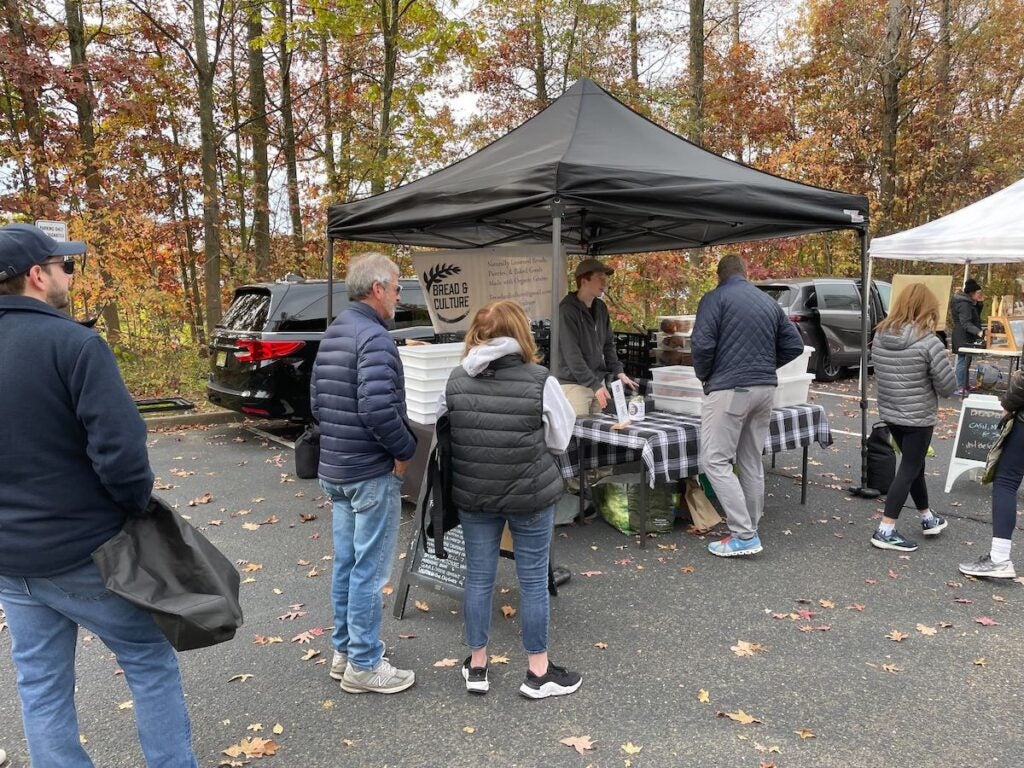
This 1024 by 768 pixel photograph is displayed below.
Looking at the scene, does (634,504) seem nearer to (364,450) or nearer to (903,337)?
(903,337)

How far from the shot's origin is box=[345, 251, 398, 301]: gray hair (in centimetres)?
286

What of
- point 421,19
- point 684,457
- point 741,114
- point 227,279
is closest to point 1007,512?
point 684,457

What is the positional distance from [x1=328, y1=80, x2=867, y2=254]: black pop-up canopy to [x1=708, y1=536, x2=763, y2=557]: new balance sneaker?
207cm

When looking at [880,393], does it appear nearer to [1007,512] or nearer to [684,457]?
[1007,512]

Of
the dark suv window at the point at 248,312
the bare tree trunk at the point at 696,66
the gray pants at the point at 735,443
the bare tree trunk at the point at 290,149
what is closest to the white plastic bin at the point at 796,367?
the gray pants at the point at 735,443

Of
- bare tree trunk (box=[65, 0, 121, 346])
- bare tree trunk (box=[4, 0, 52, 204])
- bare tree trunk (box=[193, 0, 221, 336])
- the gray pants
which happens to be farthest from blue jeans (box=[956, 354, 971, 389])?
bare tree trunk (box=[4, 0, 52, 204])

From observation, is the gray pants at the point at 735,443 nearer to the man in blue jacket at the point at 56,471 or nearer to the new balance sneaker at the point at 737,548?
the new balance sneaker at the point at 737,548

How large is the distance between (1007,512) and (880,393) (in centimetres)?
100

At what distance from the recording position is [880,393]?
4.57m

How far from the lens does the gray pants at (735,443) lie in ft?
14.1

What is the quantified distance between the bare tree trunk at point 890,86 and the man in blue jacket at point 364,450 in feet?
51.3

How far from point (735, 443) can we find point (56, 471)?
3.68 metres

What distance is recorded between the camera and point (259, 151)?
41.2 ft

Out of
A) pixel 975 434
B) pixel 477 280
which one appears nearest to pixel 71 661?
pixel 477 280
